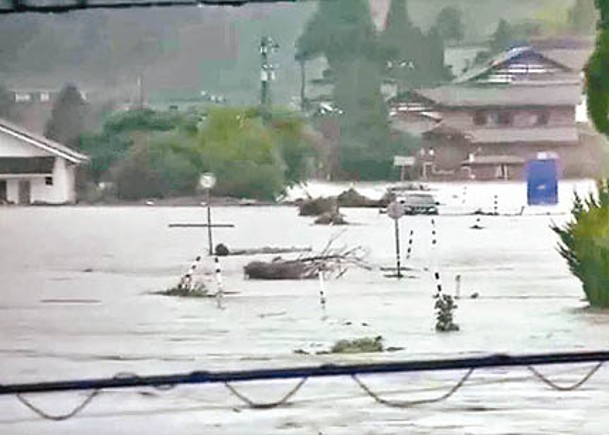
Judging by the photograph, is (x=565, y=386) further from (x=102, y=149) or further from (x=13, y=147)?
(x=13, y=147)

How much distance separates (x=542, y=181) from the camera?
364 centimetres

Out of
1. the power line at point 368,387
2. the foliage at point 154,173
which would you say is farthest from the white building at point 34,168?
the power line at point 368,387

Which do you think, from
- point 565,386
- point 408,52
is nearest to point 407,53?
point 408,52

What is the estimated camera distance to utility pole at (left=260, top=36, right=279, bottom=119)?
361cm

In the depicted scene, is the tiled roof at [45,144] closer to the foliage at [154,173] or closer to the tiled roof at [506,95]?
the foliage at [154,173]

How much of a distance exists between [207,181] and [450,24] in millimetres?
828

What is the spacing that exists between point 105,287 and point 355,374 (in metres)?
0.75

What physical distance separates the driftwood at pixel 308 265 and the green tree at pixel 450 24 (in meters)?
0.65

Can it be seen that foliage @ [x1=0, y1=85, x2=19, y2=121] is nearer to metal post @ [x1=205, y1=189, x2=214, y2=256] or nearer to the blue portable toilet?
metal post @ [x1=205, y1=189, x2=214, y2=256]

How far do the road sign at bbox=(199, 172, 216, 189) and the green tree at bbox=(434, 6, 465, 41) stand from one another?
0.77 m

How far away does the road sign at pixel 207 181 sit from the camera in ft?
11.9

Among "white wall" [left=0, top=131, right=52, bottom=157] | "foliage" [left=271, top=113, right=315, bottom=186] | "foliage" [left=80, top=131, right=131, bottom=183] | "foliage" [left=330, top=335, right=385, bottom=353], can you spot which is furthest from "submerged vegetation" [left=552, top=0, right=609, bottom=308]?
"white wall" [left=0, top=131, right=52, bottom=157]

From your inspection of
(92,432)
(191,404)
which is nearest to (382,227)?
(191,404)

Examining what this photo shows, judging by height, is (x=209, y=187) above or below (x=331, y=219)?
above
